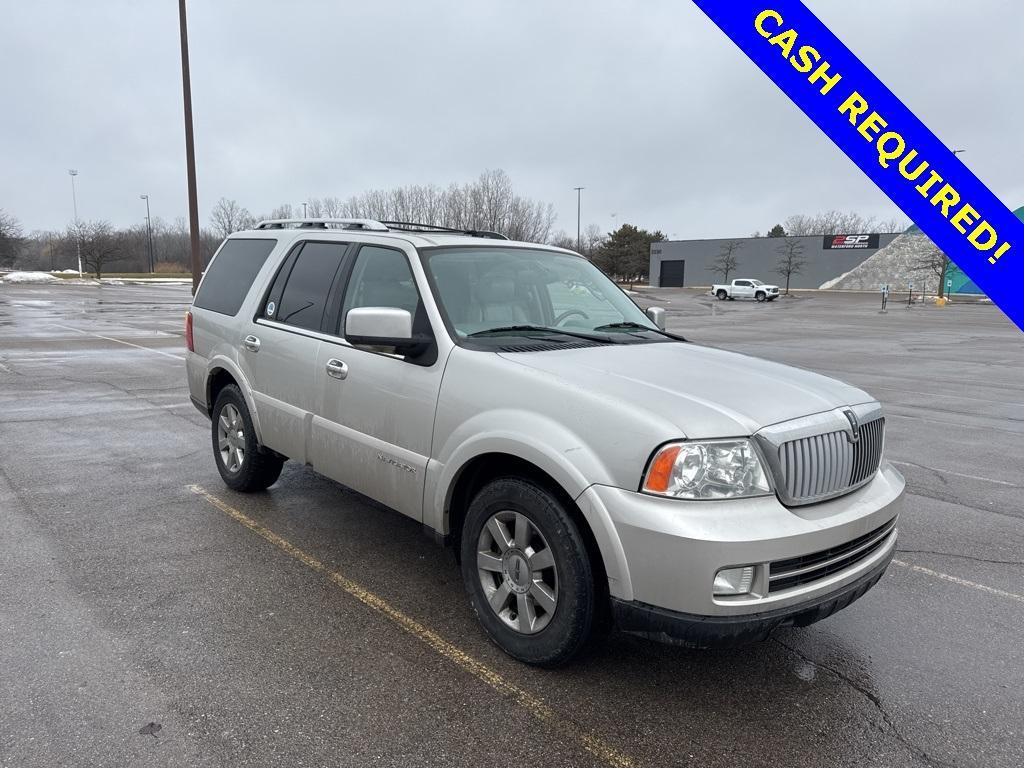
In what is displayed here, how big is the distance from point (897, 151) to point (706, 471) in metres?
1.51

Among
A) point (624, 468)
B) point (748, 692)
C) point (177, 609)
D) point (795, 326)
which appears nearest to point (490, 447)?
point (624, 468)

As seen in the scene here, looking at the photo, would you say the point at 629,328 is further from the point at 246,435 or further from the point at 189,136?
the point at 189,136

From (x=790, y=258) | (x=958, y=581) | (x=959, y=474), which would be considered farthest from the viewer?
(x=790, y=258)

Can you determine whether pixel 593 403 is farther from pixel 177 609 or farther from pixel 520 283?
pixel 177 609

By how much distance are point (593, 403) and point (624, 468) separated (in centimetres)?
31

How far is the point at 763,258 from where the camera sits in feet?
270

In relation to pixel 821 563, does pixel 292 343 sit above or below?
above

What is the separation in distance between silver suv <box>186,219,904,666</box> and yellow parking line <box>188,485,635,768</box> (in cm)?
18

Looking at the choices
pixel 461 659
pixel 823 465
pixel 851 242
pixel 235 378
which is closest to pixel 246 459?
pixel 235 378

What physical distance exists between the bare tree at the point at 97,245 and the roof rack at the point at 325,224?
63370mm

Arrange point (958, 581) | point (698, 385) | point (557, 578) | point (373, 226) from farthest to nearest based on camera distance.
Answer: point (373, 226) < point (958, 581) < point (698, 385) < point (557, 578)

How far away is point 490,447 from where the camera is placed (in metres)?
3.18

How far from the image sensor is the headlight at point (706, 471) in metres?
2.69

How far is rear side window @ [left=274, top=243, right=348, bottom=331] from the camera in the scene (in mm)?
4514
